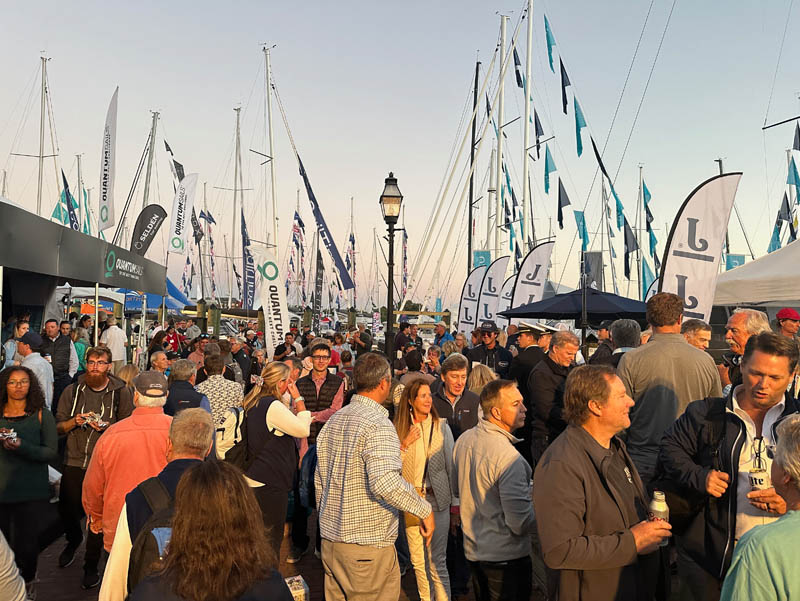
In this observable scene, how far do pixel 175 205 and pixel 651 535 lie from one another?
21.2 meters

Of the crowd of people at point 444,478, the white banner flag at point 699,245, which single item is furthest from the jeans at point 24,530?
the white banner flag at point 699,245

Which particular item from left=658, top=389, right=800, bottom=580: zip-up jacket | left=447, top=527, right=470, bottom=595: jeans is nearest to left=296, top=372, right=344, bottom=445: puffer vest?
left=447, top=527, right=470, bottom=595: jeans

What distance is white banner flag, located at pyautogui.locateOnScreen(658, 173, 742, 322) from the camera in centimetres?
756

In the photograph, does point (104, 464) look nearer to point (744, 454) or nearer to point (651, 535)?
point (651, 535)

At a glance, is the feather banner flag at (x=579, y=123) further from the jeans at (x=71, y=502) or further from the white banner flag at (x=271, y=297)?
the jeans at (x=71, y=502)

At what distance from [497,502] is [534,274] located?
1408 centimetres

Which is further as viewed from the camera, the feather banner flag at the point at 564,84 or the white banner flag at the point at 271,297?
the feather banner flag at the point at 564,84

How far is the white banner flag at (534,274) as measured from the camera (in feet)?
57.5

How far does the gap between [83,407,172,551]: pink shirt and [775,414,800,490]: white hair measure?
3649 millimetres

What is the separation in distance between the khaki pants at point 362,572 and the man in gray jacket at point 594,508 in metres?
1.27

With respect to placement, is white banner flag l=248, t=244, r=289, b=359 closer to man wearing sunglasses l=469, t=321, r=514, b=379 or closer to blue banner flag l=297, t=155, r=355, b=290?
blue banner flag l=297, t=155, r=355, b=290

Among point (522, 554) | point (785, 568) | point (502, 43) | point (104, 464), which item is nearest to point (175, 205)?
point (502, 43)

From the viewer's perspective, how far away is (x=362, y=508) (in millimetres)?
4000

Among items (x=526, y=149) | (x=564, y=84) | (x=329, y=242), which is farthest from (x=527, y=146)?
(x=329, y=242)
